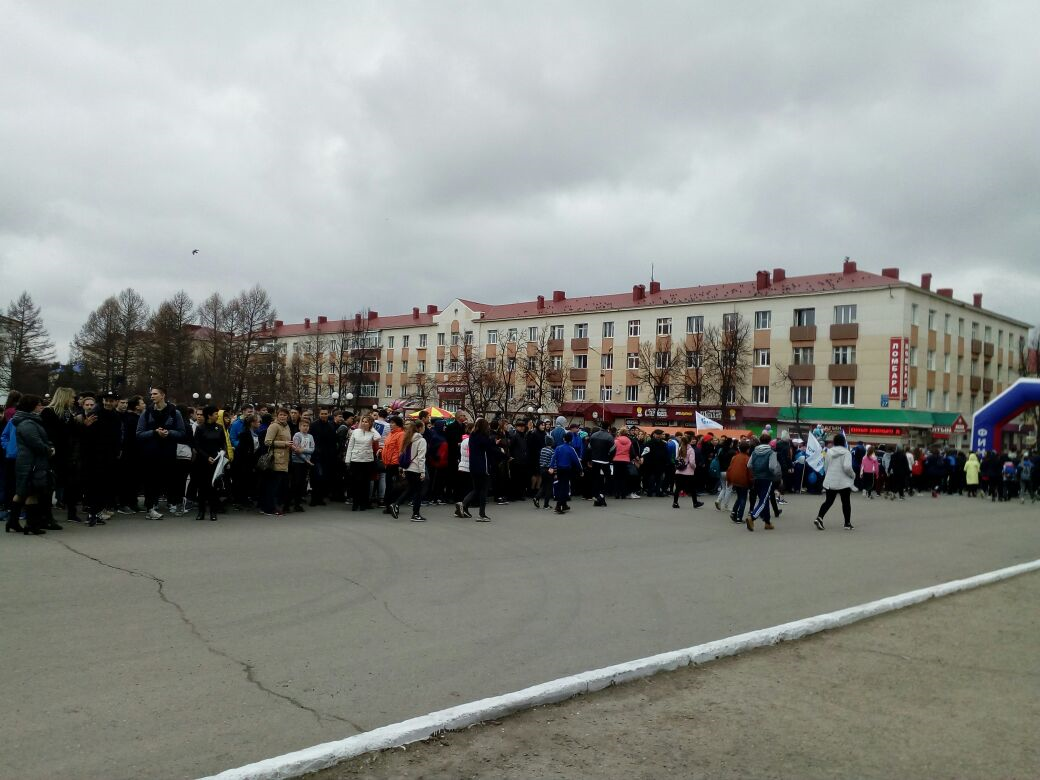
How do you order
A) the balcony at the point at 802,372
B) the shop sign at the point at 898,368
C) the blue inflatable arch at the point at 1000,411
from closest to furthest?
the blue inflatable arch at the point at 1000,411, the shop sign at the point at 898,368, the balcony at the point at 802,372

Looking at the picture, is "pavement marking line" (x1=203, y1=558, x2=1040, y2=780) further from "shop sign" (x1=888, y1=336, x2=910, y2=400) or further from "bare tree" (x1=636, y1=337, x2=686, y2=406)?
"bare tree" (x1=636, y1=337, x2=686, y2=406)

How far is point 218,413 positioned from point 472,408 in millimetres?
54923

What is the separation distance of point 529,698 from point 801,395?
198 ft

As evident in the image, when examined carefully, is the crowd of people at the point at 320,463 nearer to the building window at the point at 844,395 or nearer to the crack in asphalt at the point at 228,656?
the crack in asphalt at the point at 228,656

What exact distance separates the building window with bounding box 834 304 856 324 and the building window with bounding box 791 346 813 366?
2.95 m

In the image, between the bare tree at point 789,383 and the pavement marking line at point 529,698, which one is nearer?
the pavement marking line at point 529,698

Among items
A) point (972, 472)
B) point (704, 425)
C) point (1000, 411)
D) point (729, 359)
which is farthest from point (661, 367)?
point (972, 472)

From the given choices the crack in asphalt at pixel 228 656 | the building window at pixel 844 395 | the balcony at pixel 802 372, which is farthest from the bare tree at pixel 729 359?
the crack in asphalt at pixel 228 656

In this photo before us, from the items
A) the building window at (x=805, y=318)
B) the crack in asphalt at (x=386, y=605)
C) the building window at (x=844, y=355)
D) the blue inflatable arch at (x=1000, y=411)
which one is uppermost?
the building window at (x=805, y=318)

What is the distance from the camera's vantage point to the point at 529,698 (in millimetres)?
4891

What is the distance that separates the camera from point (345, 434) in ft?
53.7

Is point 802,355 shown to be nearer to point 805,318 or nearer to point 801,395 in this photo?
point 805,318

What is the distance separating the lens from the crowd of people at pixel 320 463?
11633mm

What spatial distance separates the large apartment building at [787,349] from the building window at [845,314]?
0.26 ft
